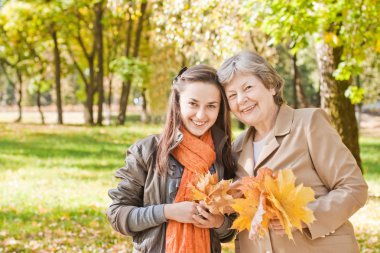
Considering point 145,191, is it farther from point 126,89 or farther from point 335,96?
point 126,89

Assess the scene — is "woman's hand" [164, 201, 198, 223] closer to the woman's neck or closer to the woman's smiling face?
the woman's smiling face

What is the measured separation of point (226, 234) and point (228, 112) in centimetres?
66

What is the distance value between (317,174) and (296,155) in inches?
5.4

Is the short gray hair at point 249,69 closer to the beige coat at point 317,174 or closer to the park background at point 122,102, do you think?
the beige coat at point 317,174

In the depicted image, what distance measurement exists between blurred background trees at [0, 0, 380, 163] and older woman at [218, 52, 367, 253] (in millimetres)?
3994

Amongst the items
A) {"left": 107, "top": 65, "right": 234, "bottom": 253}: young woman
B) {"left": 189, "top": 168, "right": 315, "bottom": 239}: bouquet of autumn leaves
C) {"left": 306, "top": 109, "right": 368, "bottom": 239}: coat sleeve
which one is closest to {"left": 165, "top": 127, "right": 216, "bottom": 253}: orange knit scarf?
{"left": 107, "top": 65, "right": 234, "bottom": 253}: young woman

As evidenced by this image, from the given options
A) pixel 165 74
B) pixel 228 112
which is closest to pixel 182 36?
pixel 228 112

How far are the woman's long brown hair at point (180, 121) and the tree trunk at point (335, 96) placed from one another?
240 inches

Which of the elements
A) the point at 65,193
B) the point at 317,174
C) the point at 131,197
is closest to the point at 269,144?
the point at 317,174

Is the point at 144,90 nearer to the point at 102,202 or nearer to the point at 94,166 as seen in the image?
the point at 94,166

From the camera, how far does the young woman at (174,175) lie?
2.96m

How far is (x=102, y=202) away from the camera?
350 inches

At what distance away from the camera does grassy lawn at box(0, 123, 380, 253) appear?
6.57 metres

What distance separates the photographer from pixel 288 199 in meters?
2.45
